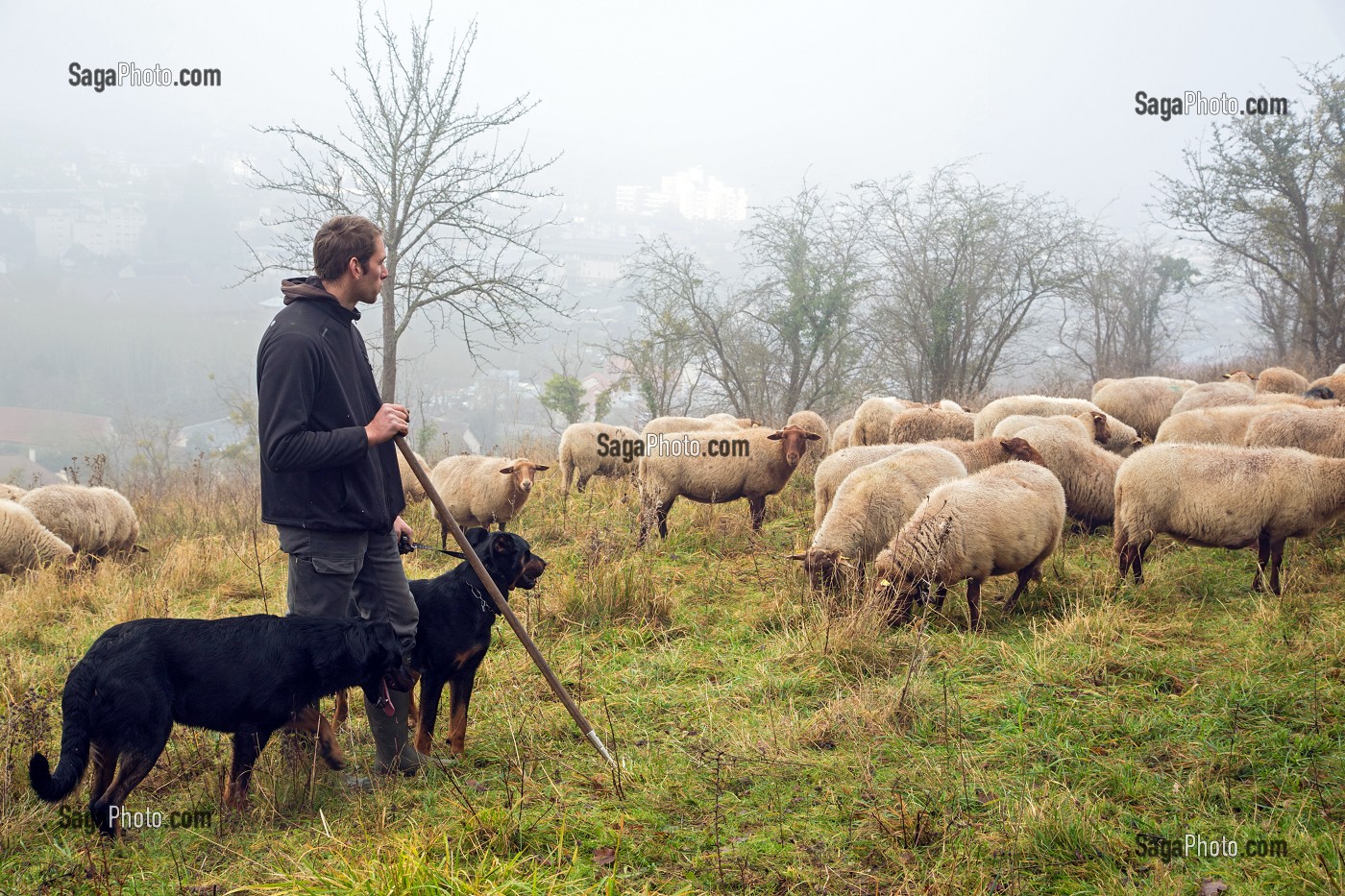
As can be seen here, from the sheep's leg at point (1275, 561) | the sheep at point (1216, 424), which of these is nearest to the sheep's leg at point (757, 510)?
the sheep at point (1216, 424)

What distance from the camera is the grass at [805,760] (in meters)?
3.27

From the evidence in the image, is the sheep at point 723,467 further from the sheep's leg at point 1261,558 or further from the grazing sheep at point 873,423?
the sheep's leg at point 1261,558

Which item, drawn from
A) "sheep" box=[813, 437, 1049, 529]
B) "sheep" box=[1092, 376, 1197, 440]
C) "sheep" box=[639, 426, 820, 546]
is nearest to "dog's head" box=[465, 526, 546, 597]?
"sheep" box=[813, 437, 1049, 529]

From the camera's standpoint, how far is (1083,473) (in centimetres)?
859

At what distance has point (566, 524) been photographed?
10023 mm

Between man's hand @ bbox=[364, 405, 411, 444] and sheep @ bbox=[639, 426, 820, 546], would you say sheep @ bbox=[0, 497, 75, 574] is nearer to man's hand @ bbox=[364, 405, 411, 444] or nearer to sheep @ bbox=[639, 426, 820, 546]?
sheep @ bbox=[639, 426, 820, 546]

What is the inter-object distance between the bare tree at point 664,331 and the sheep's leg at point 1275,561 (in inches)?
664

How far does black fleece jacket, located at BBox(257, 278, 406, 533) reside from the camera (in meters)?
3.40

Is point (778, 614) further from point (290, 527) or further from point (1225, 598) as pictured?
point (290, 527)

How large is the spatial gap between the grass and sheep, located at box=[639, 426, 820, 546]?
2738mm

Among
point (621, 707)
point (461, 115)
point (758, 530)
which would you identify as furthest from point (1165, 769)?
point (461, 115)

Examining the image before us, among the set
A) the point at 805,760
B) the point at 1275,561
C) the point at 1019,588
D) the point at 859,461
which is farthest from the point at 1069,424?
the point at 805,760

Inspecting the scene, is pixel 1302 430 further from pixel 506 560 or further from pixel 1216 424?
pixel 506 560

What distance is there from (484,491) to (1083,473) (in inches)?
266
